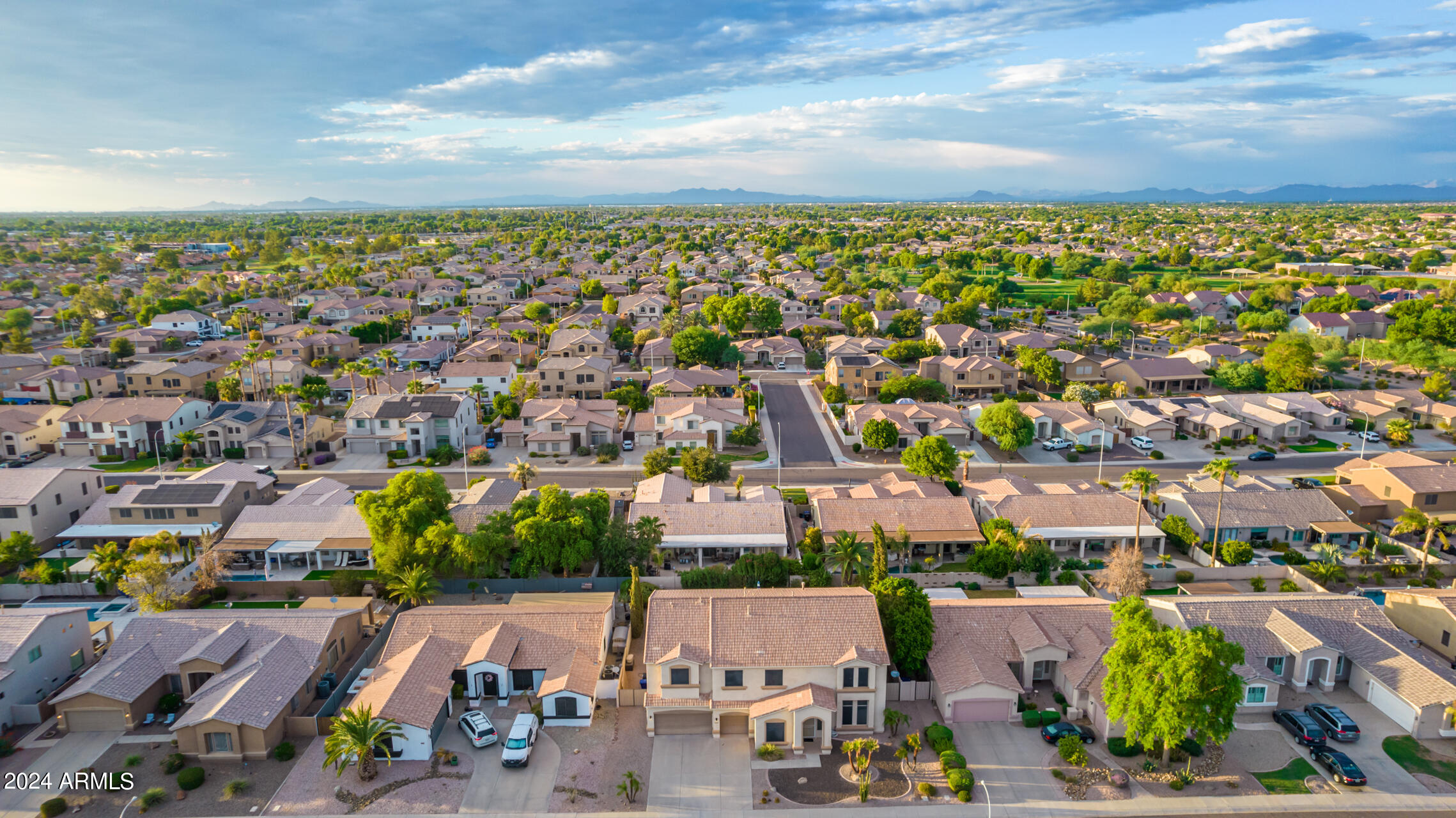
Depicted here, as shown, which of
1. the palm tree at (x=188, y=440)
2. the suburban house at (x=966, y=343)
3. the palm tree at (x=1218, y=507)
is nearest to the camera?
the palm tree at (x=1218, y=507)

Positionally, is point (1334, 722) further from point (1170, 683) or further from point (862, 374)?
point (862, 374)

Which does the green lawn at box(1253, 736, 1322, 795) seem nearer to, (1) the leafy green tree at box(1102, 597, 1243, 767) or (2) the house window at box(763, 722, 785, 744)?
(1) the leafy green tree at box(1102, 597, 1243, 767)

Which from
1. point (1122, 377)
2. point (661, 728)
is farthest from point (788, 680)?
point (1122, 377)

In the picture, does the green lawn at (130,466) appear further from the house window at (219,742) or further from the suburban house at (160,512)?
the house window at (219,742)

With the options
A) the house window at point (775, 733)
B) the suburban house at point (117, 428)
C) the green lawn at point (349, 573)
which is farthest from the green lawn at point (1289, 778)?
the suburban house at point (117, 428)

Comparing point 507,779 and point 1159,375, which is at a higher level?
point 1159,375

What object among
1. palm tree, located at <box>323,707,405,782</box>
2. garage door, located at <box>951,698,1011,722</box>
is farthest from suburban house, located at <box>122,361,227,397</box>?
garage door, located at <box>951,698,1011,722</box>

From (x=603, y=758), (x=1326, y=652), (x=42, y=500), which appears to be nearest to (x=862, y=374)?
(x=1326, y=652)

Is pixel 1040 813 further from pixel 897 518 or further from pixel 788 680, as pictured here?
pixel 897 518
